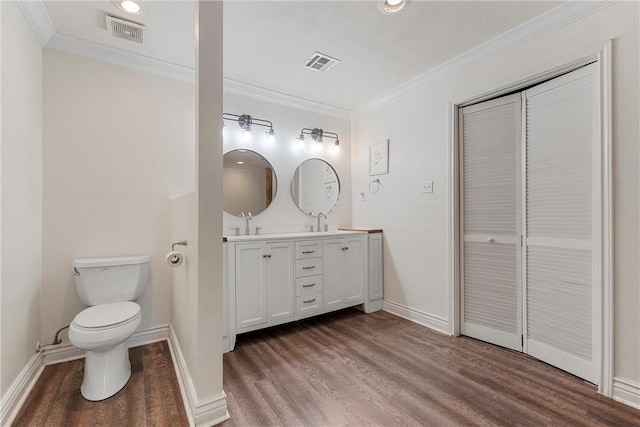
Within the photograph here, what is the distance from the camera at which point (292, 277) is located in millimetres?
2721

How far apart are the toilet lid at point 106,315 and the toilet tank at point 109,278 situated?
12 cm

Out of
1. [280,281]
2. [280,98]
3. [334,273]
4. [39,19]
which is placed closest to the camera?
[39,19]

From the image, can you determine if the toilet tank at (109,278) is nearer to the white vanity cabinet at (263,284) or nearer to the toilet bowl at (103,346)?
the toilet bowl at (103,346)

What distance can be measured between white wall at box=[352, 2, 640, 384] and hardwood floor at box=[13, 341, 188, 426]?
2.22m

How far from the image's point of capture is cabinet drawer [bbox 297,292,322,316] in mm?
2764

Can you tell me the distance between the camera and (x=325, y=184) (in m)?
3.58

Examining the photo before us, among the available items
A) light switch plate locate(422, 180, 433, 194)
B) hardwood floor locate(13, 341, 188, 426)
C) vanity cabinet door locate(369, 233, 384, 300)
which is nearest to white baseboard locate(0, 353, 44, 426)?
hardwood floor locate(13, 341, 188, 426)

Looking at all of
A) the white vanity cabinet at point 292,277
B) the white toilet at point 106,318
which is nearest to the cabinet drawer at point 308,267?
the white vanity cabinet at point 292,277

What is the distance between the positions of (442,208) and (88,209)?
9.73 feet

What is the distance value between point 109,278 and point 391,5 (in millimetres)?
2711

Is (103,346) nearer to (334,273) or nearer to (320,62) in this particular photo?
(334,273)

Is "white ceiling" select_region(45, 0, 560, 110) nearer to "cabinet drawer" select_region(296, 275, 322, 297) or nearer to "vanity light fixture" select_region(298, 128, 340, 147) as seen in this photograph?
"vanity light fixture" select_region(298, 128, 340, 147)

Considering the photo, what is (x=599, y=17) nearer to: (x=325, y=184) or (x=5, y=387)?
(x=325, y=184)

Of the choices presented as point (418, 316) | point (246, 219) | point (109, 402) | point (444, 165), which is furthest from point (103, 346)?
point (444, 165)
